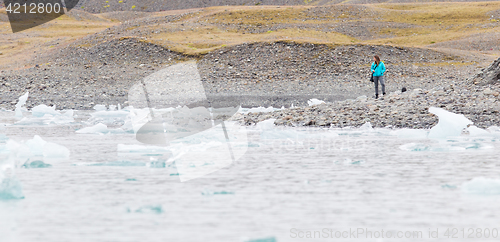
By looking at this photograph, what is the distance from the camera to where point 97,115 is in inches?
854

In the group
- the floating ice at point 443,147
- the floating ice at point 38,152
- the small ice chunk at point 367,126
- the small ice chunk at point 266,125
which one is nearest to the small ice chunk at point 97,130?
the small ice chunk at point 266,125

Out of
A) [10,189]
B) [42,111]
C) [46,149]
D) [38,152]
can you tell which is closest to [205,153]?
[46,149]

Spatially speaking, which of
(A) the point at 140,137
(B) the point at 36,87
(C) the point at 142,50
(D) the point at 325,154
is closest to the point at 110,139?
(A) the point at 140,137

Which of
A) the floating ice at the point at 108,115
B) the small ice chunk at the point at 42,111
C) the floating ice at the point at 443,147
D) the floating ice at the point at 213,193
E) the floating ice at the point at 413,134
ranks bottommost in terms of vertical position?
the floating ice at the point at 108,115

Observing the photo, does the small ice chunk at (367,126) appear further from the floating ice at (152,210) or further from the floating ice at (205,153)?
the floating ice at (152,210)

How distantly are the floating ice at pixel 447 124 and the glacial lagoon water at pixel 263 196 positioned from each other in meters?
1.08

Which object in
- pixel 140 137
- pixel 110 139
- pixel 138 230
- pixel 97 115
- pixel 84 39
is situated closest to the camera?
pixel 138 230

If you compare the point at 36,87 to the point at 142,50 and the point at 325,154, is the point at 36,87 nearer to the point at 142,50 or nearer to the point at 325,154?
the point at 142,50

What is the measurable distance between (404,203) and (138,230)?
2.74 metres

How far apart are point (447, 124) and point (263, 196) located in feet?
24.0

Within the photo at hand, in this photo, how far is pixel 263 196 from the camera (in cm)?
623

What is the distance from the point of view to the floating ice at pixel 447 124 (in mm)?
11758

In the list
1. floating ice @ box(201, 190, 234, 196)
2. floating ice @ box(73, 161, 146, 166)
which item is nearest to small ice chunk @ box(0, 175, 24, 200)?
floating ice @ box(201, 190, 234, 196)

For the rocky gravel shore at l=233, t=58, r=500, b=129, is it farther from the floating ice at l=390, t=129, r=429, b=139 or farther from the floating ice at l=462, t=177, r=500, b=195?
the floating ice at l=462, t=177, r=500, b=195
